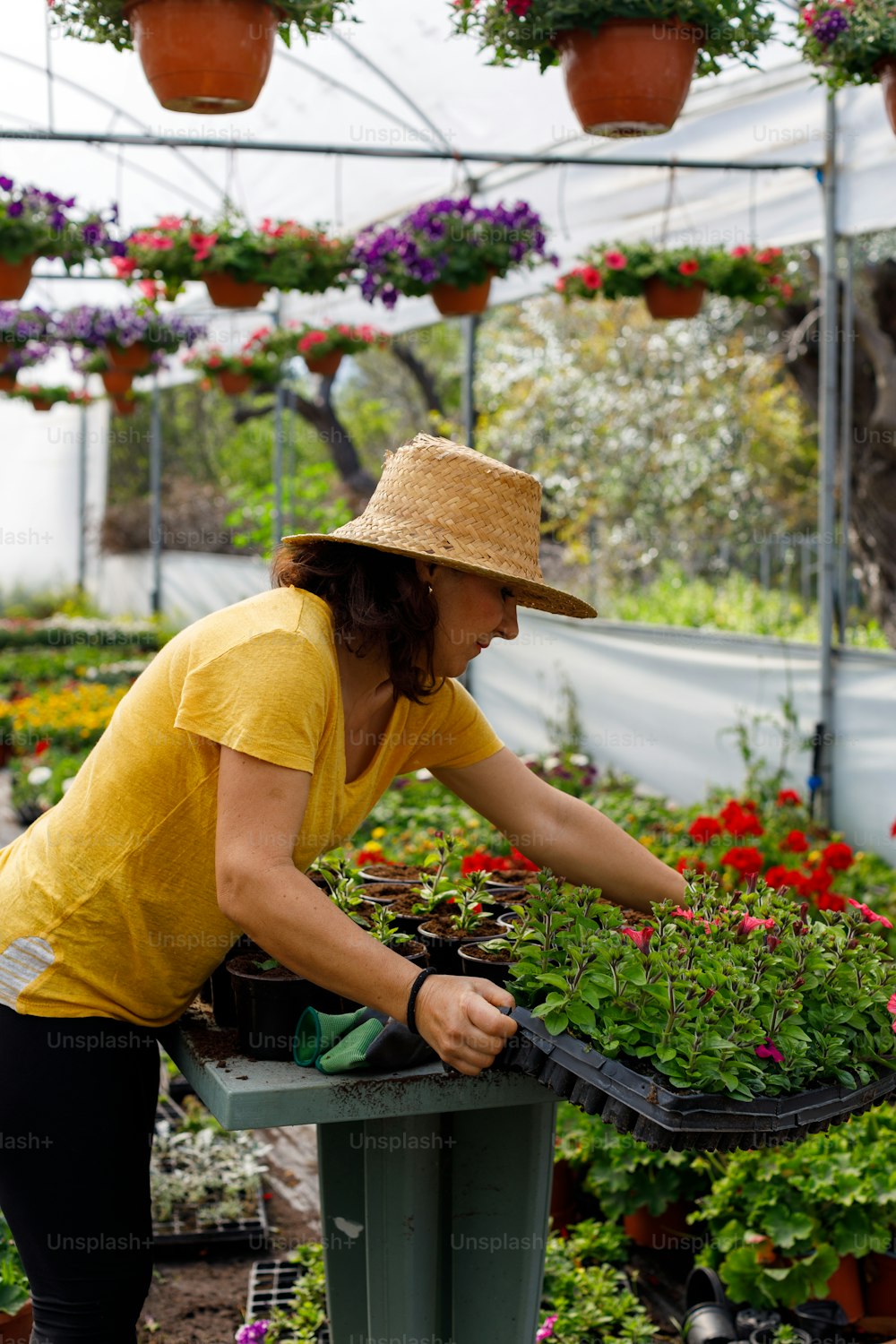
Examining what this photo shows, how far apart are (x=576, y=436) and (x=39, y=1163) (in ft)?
34.4

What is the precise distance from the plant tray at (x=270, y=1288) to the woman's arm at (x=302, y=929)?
4.25 ft

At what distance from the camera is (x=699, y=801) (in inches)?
233

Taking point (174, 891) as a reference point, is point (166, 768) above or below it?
above

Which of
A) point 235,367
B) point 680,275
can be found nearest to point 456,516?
point 680,275

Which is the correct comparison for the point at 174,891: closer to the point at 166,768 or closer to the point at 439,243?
the point at 166,768

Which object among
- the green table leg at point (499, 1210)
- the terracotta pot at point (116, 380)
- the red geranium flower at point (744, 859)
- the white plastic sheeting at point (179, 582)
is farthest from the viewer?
the white plastic sheeting at point (179, 582)

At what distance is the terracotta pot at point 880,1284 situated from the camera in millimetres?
2463

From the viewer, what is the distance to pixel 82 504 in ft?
55.8

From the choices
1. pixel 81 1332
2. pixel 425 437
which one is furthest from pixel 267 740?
pixel 81 1332

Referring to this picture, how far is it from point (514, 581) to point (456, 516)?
4.3 inches

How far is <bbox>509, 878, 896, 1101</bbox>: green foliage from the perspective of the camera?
146cm

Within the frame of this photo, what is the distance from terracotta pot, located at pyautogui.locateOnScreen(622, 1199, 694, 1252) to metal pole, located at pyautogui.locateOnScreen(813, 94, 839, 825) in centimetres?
258

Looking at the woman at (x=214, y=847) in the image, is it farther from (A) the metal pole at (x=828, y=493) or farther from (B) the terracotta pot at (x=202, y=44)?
(A) the metal pole at (x=828, y=493)

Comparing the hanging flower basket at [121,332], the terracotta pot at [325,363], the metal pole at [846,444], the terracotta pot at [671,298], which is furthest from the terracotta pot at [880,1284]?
the hanging flower basket at [121,332]
